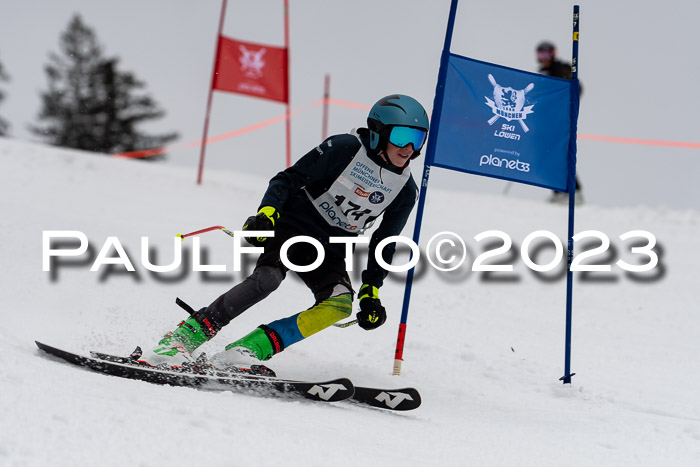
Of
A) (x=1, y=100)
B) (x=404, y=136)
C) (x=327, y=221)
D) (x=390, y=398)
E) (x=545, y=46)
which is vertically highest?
(x=1, y=100)

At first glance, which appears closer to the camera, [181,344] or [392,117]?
[181,344]

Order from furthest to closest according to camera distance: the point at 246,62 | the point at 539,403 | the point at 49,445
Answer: the point at 246,62 < the point at 539,403 < the point at 49,445

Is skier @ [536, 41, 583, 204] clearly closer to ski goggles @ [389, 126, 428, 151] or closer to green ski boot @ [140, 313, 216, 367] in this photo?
Result: ski goggles @ [389, 126, 428, 151]

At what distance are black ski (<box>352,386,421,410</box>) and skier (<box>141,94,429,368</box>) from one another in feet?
1.39

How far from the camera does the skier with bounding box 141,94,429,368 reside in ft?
11.7

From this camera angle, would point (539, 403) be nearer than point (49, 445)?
No

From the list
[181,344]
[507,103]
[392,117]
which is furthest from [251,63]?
[181,344]

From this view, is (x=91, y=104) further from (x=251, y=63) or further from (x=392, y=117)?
(x=392, y=117)

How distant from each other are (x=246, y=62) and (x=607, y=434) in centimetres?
904

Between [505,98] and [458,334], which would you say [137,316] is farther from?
[505,98]

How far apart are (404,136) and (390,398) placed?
4.50 ft

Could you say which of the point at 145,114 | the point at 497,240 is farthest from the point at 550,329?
the point at 145,114

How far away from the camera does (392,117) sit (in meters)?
3.66

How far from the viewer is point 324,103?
13.9 m
